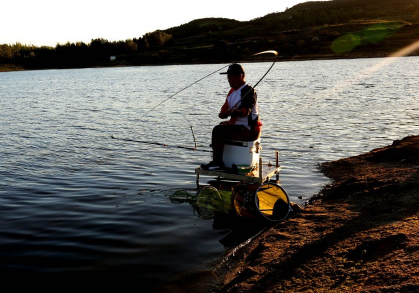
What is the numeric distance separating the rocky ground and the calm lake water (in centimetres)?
88

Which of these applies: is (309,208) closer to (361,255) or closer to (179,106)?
(361,255)

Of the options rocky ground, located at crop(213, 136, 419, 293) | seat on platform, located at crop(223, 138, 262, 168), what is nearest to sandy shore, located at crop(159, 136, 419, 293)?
rocky ground, located at crop(213, 136, 419, 293)

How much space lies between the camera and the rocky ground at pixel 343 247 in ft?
18.4

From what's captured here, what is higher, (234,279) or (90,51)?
(90,51)

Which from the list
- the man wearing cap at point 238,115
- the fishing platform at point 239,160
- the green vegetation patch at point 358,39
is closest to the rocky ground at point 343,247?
the fishing platform at point 239,160

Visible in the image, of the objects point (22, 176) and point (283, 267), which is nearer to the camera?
point (283, 267)

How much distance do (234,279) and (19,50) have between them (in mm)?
169119

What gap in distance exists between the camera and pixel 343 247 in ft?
21.8

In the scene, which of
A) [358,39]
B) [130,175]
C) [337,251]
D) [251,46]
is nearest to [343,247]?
[337,251]

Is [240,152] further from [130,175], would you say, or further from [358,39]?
[358,39]

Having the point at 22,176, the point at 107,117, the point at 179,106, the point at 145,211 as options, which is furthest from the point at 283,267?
the point at 179,106

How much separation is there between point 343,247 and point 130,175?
8.05 meters

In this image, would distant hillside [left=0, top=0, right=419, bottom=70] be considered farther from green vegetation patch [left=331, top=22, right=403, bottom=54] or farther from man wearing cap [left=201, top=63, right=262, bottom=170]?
man wearing cap [left=201, top=63, right=262, bottom=170]

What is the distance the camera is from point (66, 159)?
15961mm
